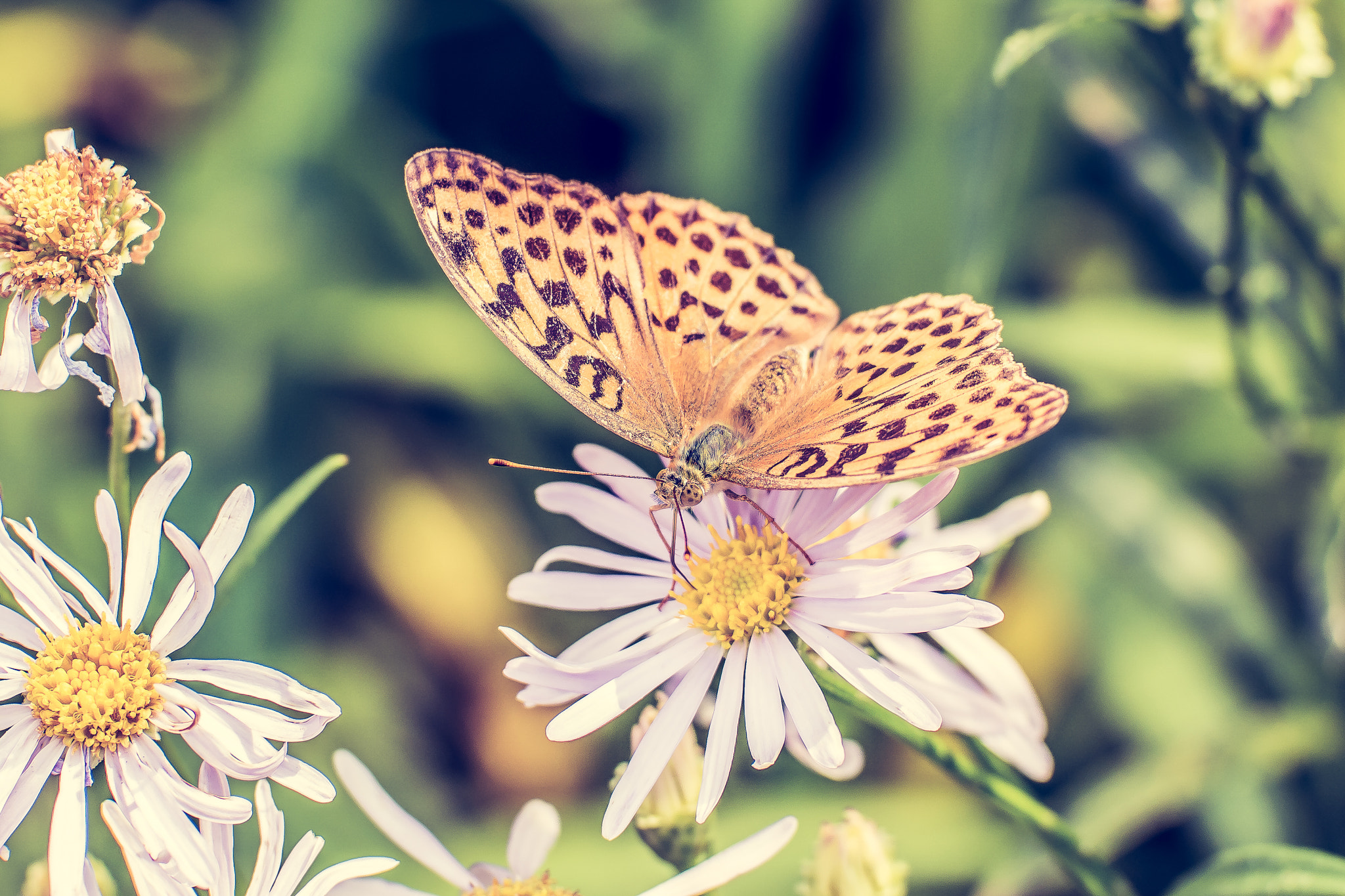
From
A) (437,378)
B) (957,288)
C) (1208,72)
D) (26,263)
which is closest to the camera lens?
(26,263)

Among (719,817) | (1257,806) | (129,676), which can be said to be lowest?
(1257,806)

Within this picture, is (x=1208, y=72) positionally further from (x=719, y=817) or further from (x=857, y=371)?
(x=719, y=817)

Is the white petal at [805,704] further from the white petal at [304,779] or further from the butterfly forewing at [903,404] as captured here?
the white petal at [304,779]

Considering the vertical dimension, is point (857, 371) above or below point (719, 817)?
above

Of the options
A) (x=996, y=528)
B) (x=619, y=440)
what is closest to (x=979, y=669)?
(x=996, y=528)

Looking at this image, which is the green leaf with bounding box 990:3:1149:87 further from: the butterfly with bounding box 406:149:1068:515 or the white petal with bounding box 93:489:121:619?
the white petal with bounding box 93:489:121:619

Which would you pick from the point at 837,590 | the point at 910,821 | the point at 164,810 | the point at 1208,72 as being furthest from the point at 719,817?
the point at 1208,72

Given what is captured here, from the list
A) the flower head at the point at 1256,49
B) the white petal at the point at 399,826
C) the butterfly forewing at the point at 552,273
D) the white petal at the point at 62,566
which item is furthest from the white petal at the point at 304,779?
the flower head at the point at 1256,49
